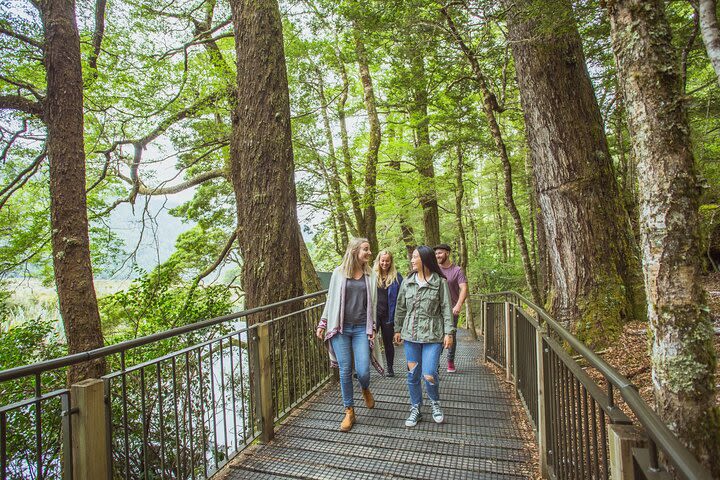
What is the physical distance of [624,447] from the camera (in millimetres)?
1472

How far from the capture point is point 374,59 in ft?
32.8

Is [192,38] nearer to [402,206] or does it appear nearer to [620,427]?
[402,206]

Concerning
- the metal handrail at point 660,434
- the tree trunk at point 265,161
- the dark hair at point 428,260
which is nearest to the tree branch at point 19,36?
the tree trunk at point 265,161

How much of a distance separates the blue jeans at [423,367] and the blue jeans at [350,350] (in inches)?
16.9

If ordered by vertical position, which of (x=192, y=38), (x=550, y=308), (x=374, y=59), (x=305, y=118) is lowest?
(x=550, y=308)

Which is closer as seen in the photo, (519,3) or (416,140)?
(519,3)

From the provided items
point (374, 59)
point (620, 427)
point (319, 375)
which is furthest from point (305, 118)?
point (620, 427)

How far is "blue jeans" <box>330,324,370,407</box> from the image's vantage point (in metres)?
4.12

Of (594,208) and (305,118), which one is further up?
(305,118)

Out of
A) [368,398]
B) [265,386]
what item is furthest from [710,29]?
[265,386]

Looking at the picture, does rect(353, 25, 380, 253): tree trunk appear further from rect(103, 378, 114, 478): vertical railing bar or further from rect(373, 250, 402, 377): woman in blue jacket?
rect(103, 378, 114, 478): vertical railing bar

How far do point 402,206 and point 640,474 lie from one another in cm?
1269

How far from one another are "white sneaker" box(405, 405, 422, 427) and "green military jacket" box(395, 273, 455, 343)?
0.68 metres

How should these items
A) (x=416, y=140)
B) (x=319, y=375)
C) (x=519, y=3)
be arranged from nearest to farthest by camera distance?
(x=519, y=3)
(x=319, y=375)
(x=416, y=140)
